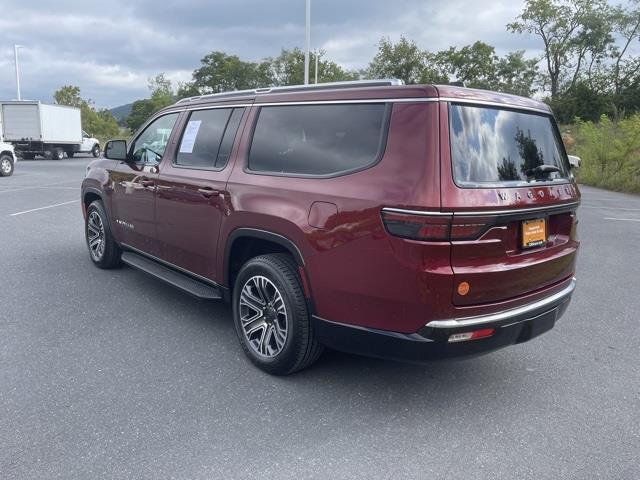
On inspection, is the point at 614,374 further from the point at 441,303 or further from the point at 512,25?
the point at 512,25

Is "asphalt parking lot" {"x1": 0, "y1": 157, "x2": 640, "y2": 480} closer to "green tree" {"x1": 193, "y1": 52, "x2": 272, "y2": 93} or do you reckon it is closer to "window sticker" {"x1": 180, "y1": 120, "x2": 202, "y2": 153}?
"window sticker" {"x1": 180, "y1": 120, "x2": 202, "y2": 153}

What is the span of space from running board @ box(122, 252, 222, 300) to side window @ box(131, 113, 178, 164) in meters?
0.96

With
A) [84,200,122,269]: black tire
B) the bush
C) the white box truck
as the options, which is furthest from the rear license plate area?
the white box truck

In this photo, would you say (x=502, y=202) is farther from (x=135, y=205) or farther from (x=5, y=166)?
(x=5, y=166)

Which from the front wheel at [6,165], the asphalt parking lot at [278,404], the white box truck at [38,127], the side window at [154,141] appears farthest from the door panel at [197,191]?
the white box truck at [38,127]

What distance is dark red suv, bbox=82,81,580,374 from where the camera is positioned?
8.54ft

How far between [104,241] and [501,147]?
4.46 metres

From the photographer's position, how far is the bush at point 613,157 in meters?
17.1

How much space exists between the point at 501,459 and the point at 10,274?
5365 millimetres

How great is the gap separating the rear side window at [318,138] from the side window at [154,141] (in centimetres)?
138

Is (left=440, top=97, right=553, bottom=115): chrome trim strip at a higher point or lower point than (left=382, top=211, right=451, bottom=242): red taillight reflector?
higher

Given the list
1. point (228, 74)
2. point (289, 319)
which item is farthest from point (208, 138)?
point (228, 74)

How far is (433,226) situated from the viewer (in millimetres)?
2523

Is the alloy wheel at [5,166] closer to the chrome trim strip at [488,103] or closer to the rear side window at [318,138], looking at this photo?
the rear side window at [318,138]
